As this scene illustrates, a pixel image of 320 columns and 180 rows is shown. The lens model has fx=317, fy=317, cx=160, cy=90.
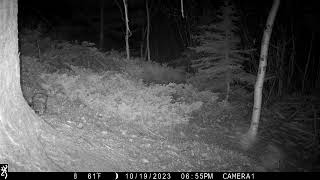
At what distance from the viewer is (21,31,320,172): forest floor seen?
870 cm

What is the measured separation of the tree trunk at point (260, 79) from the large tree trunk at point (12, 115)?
847 centimetres

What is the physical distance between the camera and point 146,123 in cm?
1225

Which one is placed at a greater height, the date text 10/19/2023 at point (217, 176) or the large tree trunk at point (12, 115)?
the large tree trunk at point (12, 115)

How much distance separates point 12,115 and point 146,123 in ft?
19.8

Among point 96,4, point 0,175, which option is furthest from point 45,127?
point 96,4

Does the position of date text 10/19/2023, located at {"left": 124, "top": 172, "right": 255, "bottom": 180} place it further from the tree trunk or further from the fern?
the fern

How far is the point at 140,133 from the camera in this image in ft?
36.6

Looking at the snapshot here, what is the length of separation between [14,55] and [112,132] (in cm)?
433

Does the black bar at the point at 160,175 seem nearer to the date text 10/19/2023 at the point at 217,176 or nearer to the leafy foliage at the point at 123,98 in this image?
the date text 10/19/2023 at the point at 217,176

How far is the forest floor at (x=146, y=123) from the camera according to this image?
870 centimetres

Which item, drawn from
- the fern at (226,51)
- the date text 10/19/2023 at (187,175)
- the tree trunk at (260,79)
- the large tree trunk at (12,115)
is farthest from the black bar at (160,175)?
the fern at (226,51)

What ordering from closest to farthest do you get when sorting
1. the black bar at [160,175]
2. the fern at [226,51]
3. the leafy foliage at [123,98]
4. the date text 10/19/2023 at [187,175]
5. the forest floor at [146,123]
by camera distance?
the black bar at [160,175] < the date text 10/19/2023 at [187,175] < the forest floor at [146,123] < the leafy foliage at [123,98] < the fern at [226,51]

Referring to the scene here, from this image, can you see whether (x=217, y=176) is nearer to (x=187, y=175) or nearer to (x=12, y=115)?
(x=187, y=175)

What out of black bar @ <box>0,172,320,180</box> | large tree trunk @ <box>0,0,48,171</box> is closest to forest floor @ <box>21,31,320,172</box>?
black bar @ <box>0,172,320,180</box>
